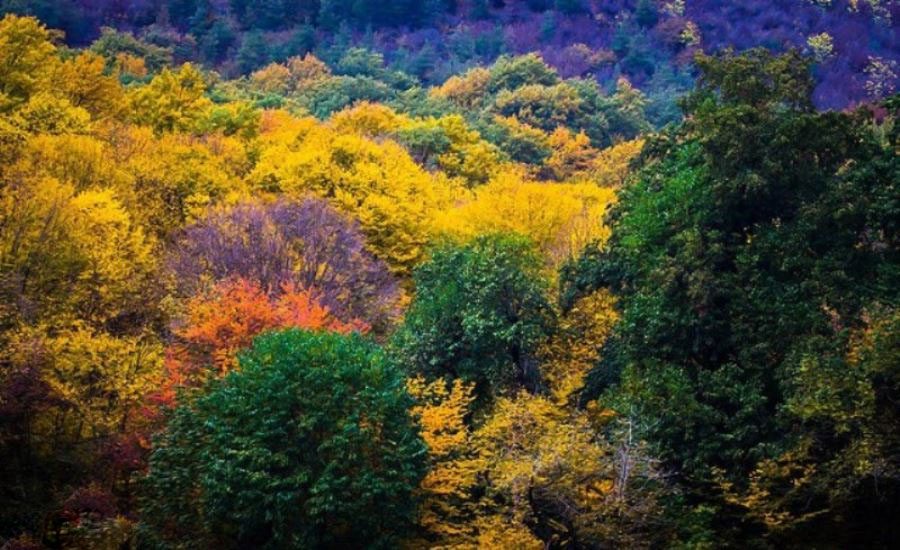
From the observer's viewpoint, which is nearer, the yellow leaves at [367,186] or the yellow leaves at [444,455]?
the yellow leaves at [444,455]

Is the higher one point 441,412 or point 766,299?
point 766,299

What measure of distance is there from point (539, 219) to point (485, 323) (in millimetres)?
16177

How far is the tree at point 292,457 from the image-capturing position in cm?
1997

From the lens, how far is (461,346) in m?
27.0

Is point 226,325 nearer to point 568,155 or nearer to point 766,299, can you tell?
point 766,299

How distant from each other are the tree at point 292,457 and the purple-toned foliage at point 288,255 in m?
9.86

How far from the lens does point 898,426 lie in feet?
68.0

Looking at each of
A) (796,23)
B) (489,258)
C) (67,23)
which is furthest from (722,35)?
(489,258)

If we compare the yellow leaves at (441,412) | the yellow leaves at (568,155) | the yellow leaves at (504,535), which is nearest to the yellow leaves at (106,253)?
the yellow leaves at (441,412)

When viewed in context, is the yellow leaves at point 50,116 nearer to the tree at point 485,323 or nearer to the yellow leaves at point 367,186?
the yellow leaves at point 367,186

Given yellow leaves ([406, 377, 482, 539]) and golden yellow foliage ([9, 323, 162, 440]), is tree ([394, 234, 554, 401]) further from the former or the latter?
golden yellow foliage ([9, 323, 162, 440])

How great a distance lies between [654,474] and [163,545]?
1071cm

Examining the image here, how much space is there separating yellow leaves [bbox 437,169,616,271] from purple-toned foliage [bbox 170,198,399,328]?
5.18m

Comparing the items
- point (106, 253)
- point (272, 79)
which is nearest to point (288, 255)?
point (106, 253)
